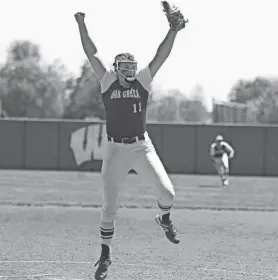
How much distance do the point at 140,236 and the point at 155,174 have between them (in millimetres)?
4908

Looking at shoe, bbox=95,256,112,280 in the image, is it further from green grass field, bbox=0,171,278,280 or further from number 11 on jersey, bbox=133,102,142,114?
number 11 on jersey, bbox=133,102,142,114

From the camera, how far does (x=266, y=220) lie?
47.6 ft

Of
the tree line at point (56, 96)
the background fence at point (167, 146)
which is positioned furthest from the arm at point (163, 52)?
the tree line at point (56, 96)

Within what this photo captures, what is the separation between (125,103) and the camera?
22.8ft

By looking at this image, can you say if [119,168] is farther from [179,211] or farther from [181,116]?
[181,116]

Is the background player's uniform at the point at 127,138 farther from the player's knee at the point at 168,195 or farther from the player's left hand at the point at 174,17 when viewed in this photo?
the player's left hand at the point at 174,17

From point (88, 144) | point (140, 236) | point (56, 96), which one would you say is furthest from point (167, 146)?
point (56, 96)

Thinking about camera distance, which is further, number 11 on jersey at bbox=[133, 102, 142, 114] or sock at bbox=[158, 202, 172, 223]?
sock at bbox=[158, 202, 172, 223]

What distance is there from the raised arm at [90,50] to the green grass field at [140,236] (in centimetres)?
247

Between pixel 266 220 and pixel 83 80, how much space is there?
63.3 m

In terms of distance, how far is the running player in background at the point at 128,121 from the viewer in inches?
274

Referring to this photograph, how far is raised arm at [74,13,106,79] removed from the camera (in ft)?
23.1

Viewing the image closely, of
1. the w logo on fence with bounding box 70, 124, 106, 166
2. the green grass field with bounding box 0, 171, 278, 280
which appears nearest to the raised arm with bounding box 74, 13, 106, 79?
the green grass field with bounding box 0, 171, 278, 280

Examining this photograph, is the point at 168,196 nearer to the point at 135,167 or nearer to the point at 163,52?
the point at 135,167
